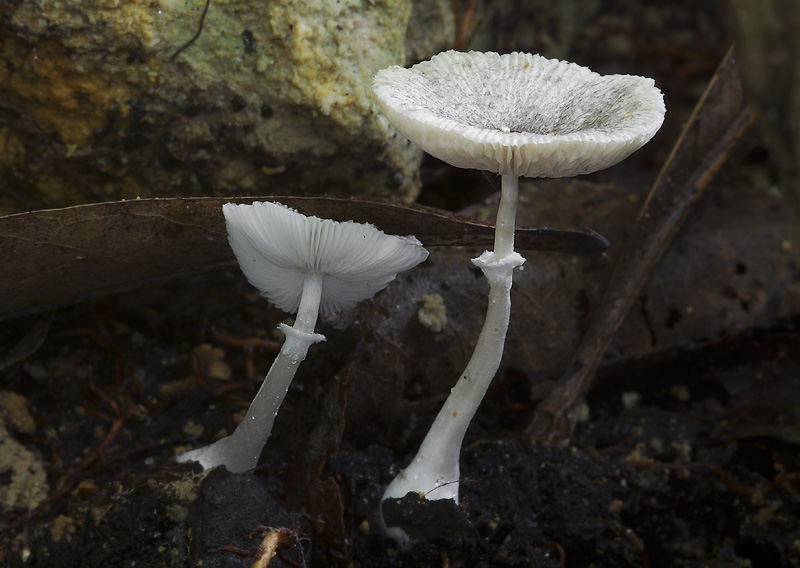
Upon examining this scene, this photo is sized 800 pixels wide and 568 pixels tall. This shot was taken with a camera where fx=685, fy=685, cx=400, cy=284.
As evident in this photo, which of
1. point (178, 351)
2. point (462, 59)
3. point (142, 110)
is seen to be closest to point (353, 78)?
point (462, 59)

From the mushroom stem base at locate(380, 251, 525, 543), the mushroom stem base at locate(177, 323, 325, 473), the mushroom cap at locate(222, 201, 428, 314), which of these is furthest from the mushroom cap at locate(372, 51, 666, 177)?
the mushroom stem base at locate(177, 323, 325, 473)

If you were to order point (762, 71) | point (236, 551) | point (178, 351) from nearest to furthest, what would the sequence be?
point (762, 71) → point (236, 551) → point (178, 351)

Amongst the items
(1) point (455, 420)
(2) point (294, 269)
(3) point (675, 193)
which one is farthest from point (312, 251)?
(3) point (675, 193)

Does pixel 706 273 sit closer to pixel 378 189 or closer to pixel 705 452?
pixel 705 452

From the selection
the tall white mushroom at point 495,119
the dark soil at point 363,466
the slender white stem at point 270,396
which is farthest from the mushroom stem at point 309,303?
the tall white mushroom at point 495,119

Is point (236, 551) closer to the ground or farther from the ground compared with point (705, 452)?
farther from the ground

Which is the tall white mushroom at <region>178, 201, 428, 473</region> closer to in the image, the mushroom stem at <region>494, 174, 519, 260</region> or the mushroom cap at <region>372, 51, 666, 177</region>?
the mushroom stem at <region>494, 174, 519, 260</region>
